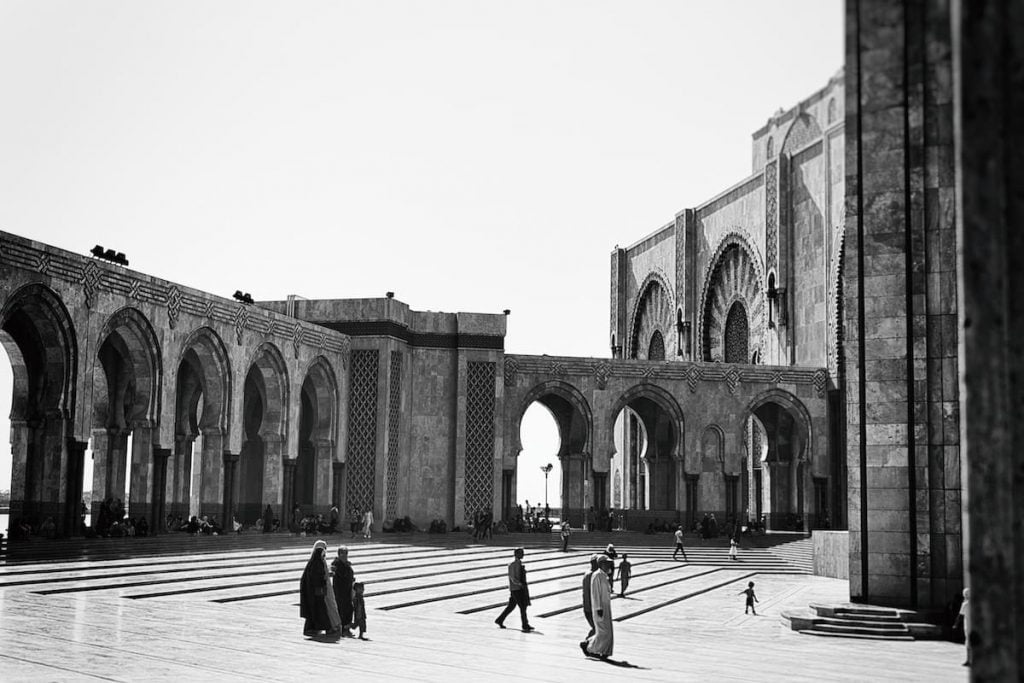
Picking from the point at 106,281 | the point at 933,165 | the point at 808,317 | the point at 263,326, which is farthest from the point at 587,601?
the point at 808,317

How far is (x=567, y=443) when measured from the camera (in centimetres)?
3170

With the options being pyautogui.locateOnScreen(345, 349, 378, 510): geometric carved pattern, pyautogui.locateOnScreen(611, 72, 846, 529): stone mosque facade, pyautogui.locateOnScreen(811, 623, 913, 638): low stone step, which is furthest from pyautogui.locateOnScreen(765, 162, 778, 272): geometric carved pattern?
pyautogui.locateOnScreen(811, 623, 913, 638): low stone step

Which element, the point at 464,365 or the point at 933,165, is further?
the point at 464,365

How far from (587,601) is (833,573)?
1052cm

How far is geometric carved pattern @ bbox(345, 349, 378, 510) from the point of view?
27.3m

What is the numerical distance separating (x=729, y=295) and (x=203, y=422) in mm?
17944

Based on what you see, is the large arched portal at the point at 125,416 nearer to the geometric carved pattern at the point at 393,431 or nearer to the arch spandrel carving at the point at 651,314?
the geometric carved pattern at the point at 393,431

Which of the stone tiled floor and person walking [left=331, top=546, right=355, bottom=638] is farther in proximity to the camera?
person walking [left=331, top=546, right=355, bottom=638]

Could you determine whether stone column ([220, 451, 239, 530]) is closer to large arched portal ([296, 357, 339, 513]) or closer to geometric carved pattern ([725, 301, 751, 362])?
large arched portal ([296, 357, 339, 513])

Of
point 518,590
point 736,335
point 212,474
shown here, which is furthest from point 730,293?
point 518,590

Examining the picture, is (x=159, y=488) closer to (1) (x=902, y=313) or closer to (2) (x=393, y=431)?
(2) (x=393, y=431)

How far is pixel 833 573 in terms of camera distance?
60.9 ft

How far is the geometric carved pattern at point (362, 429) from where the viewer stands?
89.6ft

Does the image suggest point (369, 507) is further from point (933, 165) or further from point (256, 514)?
point (933, 165)
